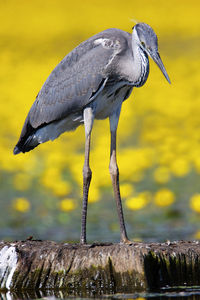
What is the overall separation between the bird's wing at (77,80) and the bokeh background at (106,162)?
5.35 feet

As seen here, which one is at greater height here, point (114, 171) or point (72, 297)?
point (114, 171)

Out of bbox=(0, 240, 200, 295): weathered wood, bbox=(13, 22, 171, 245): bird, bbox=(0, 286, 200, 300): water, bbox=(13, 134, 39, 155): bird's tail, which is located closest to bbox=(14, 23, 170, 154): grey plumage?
bbox=(13, 22, 171, 245): bird

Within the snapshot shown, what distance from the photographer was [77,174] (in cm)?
1037

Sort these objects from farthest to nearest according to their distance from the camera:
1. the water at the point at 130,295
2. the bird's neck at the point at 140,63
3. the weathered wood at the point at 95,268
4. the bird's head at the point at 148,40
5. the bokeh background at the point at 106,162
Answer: the bokeh background at the point at 106,162 → the bird's neck at the point at 140,63 → the bird's head at the point at 148,40 → the weathered wood at the point at 95,268 → the water at the point at 130,295

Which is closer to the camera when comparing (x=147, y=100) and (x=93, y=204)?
(x=93, y=204)

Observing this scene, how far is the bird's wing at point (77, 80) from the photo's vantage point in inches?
286

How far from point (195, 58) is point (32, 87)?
16.8ft

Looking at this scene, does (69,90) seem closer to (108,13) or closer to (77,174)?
(77,174)

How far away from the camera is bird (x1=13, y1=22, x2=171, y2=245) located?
7.17 m

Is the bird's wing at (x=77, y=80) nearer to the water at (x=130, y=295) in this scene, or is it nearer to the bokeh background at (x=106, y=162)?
the bokeh background at (x=106, y=162)

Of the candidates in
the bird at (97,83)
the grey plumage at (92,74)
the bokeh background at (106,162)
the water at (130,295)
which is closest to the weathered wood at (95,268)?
the water at (130,295)

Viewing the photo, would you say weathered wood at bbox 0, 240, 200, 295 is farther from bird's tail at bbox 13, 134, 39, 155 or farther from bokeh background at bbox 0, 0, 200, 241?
bokeh background at bbox 0, 0, 200, 241

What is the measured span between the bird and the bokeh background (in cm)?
158

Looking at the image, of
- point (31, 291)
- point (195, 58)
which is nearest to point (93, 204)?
point (31, 291)
